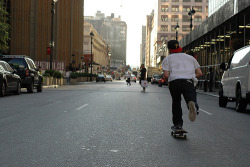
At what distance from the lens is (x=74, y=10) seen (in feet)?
255

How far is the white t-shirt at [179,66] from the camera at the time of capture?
651 centimetres

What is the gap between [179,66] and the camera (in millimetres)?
6531

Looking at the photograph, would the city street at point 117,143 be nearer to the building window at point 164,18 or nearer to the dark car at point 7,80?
the dark car at point 7,80

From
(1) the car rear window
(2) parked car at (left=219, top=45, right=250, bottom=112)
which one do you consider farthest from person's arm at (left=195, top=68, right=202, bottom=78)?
(1) the car rear window

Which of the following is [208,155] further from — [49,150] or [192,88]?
[49,150]

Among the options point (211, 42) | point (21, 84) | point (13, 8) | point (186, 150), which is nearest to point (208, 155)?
point (186, 150)

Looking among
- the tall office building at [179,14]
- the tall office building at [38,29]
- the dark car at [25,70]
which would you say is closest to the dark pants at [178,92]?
the dark car at [25,70]

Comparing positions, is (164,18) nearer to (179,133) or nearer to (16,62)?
(16,62)

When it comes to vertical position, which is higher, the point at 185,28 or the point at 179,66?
the point at 185,28

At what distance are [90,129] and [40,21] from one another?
59997 millimetres

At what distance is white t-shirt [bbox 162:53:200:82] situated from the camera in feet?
21.4

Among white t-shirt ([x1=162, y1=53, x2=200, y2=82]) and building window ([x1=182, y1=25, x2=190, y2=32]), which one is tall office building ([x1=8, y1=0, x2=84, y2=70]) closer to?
building window ([x1=182, y1=25, x2=190, y2=32])

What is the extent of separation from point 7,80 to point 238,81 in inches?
417

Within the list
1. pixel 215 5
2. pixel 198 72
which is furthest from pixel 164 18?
pixel 198 72
